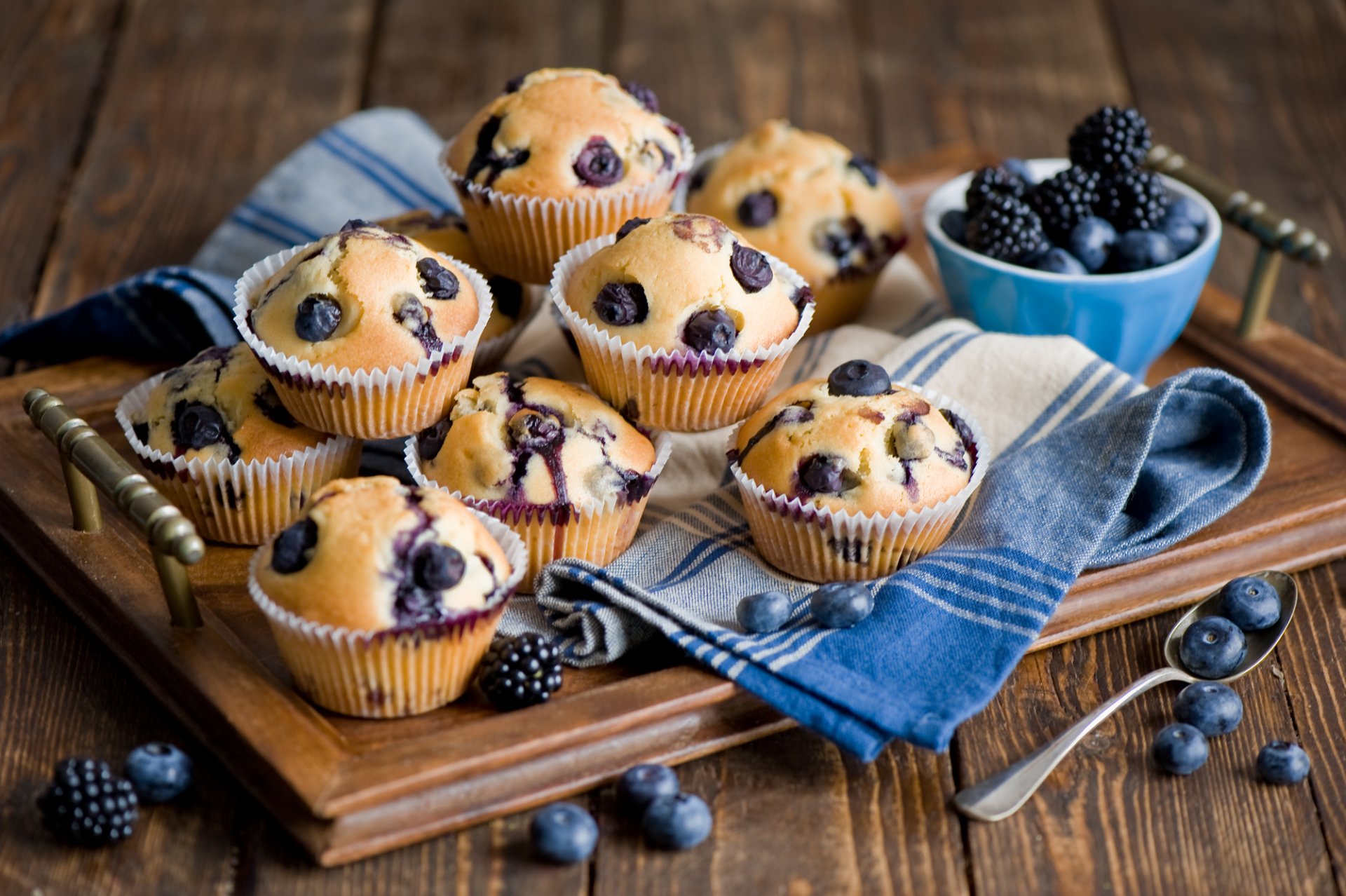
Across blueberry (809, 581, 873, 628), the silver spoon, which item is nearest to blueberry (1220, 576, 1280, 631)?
the silver spoon

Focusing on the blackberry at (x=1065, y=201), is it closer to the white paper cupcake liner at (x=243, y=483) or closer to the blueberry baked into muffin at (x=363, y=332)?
the blueberry baked into muffin at (x=363, y=332)

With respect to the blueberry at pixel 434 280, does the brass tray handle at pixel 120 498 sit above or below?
below

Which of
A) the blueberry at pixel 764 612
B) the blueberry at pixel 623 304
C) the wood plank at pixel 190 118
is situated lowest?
the wood plank at pixel 190 118

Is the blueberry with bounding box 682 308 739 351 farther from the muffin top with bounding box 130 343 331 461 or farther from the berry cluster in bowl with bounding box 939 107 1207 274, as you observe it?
the berry cluster in bowl with bounding box 939 107 1207 274

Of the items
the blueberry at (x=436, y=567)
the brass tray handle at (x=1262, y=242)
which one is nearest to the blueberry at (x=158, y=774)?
the blueberry at (x=436, y=567)

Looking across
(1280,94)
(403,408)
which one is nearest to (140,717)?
(403,408)

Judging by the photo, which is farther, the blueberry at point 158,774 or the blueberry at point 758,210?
the blueberry at point 758,210
